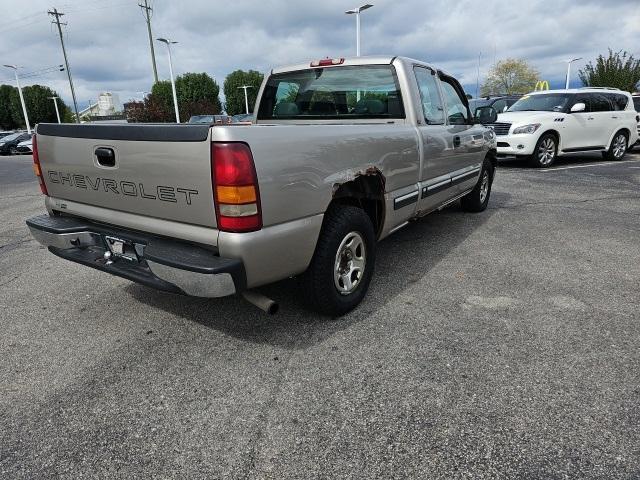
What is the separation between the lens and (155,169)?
8.14 feet

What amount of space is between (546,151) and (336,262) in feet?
31.1

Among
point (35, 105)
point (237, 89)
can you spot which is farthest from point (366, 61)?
point (35, 105)

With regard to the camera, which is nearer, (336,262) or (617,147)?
(336,262)

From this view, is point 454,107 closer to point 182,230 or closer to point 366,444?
point 182,230

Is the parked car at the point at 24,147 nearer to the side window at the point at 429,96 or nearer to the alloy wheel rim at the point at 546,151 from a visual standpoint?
the alloy wheel rim at the point at 546,151

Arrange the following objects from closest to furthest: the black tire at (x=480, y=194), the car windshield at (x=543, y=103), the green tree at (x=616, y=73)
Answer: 1. the black tire at (x=480, y=194)
2. the car windshield at (x=543, y=103)
3. the green tree at (x=616, y=73)

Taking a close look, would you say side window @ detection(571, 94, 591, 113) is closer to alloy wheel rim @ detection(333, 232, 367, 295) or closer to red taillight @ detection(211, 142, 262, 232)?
alloy wheel rim @ detection(333, 232, 367, 295)

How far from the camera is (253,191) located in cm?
229

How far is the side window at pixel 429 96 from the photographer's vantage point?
409 cm

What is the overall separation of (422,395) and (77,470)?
5.29 ft

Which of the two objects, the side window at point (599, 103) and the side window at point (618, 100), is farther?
the side window at point (618, 100)

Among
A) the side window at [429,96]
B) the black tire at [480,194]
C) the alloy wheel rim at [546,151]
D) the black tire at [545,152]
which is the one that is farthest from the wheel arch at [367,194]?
the alloy wheel rim at [546,151]

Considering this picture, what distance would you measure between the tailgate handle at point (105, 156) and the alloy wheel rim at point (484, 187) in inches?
188

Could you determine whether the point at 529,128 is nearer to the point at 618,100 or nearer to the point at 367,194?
Answer: the point at 618,100
